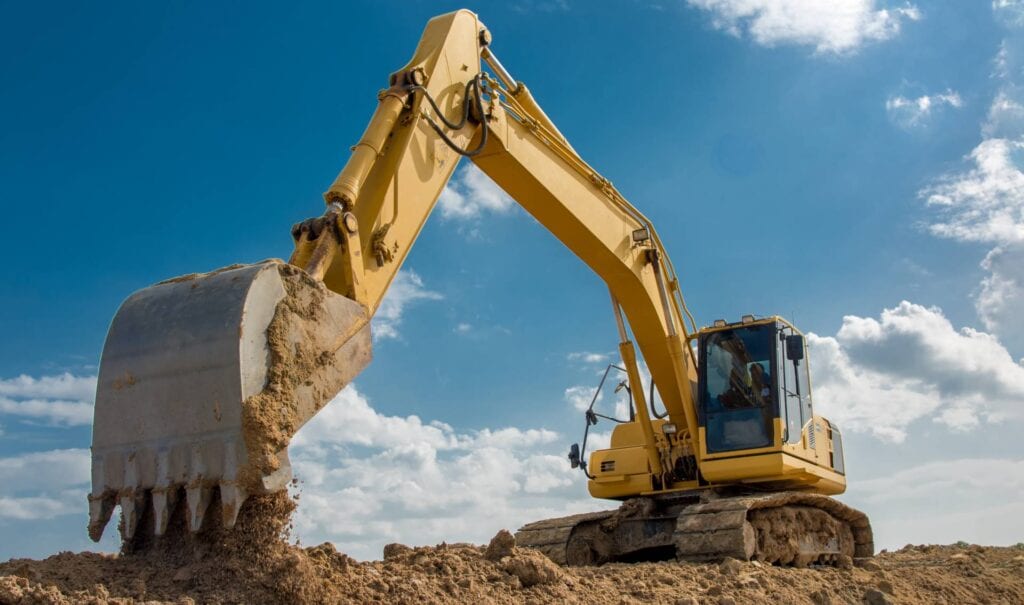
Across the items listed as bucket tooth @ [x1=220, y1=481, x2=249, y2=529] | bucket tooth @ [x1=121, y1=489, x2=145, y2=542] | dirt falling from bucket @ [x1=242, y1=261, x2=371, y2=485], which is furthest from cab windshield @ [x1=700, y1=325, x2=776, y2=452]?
bucket tooth @ [x1=121, y1=489, x2=145, y2=542]

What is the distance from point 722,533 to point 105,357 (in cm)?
575

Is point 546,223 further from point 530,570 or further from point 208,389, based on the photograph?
point 208,389

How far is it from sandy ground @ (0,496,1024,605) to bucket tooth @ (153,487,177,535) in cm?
20

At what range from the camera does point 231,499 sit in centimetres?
463

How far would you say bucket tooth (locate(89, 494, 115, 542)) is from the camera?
5.03 meters

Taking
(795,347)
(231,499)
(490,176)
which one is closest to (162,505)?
(231,499)

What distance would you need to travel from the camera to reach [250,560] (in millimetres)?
4801

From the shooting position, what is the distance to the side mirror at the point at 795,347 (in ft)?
32.3

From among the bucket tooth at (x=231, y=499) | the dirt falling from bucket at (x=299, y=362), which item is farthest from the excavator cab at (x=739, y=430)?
the bucket tooth at (x=231, y=499)

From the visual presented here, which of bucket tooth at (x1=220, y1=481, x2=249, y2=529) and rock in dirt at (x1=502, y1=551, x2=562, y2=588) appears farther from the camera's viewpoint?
rock in dirt at (x1=502, y1=551, x2=562, y2=588)

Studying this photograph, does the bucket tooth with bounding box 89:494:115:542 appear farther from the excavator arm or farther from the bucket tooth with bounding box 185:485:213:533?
the excavator arm

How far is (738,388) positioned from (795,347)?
0.74 metres

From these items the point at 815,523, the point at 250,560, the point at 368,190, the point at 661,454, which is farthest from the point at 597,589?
the point at 815,523

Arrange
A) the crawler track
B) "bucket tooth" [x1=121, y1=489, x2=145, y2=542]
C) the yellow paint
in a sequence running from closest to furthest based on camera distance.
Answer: "bucket tooth" [x1=121, y1=489, x2=145, y2=542]
the yellow paint
the crawler track
